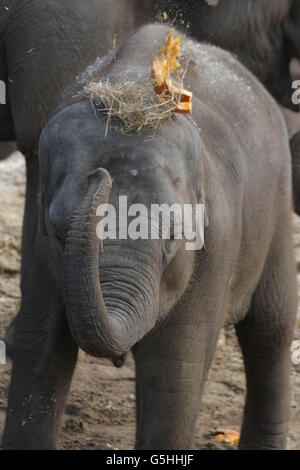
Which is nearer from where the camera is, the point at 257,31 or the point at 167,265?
the point at 167,265

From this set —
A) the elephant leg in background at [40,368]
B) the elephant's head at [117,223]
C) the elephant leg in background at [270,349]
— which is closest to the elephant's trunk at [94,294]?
the elephant's head at [117,223]

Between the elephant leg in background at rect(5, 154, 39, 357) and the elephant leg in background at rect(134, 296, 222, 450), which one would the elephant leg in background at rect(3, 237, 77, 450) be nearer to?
the elephant leg in background at rect(134, 296, 222, 450)

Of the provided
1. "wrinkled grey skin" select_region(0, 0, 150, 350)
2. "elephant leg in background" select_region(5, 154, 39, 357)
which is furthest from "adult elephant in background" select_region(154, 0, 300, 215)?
"elephant leg in background" select_region(5, 154, 39, 357)

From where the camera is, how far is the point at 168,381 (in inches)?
115

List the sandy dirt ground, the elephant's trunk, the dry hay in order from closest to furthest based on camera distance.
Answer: the elephant's trunk
the dry hay
the sandy dirt ground

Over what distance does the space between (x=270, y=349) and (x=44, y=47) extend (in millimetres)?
1293

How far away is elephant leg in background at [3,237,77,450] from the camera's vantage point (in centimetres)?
305

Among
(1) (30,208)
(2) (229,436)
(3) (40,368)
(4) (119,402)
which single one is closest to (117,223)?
(3) (40,368)

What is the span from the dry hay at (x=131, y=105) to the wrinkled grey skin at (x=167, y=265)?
0.03 meters

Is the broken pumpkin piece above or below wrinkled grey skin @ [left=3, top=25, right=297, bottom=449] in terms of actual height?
below

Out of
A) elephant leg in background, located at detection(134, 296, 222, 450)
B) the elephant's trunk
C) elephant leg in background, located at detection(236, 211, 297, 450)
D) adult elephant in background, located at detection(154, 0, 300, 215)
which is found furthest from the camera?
adult elephant in background, located at detection(154, 0, 300, 215)

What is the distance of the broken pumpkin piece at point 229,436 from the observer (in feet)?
12.6

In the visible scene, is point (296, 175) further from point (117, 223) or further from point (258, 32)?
point (117, 223)

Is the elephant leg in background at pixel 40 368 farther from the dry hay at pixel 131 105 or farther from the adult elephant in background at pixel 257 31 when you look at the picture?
the adult elephant in background at pixel 257 31
